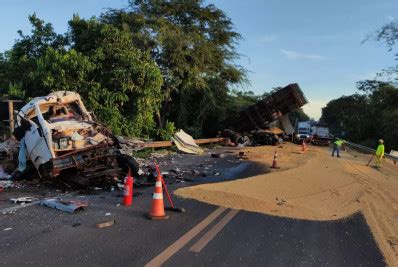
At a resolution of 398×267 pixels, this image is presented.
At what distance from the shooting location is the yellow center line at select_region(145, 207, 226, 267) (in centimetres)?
531

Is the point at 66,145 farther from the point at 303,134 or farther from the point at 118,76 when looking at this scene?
the point at 303,134

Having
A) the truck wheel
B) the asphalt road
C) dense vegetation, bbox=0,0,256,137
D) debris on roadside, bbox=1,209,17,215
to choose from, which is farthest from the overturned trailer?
debris on roadside, bbox=1,209,17,215

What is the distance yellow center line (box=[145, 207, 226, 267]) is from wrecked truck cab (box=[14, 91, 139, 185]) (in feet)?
12.6

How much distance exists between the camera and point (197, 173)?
15.0 meters

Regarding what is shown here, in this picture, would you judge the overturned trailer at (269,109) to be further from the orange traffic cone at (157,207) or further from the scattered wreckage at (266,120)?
Result: the orange traffic cone at (157,207)

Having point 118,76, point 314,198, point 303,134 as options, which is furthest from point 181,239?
point 303,134

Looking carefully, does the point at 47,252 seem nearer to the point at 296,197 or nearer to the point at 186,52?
the point at 296,197

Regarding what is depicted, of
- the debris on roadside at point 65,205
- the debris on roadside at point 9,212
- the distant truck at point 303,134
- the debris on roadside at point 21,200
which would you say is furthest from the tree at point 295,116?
the debris on roadside at point 9,212

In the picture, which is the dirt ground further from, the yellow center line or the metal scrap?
the metal scrap

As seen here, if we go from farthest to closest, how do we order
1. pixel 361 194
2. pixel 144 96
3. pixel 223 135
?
pixel 223 135, pixel 144 96, pixel 361 194

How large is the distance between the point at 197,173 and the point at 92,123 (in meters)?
4.38

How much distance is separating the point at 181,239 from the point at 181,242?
0.50ft

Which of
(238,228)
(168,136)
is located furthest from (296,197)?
(168,136)

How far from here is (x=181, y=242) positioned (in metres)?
6.18
